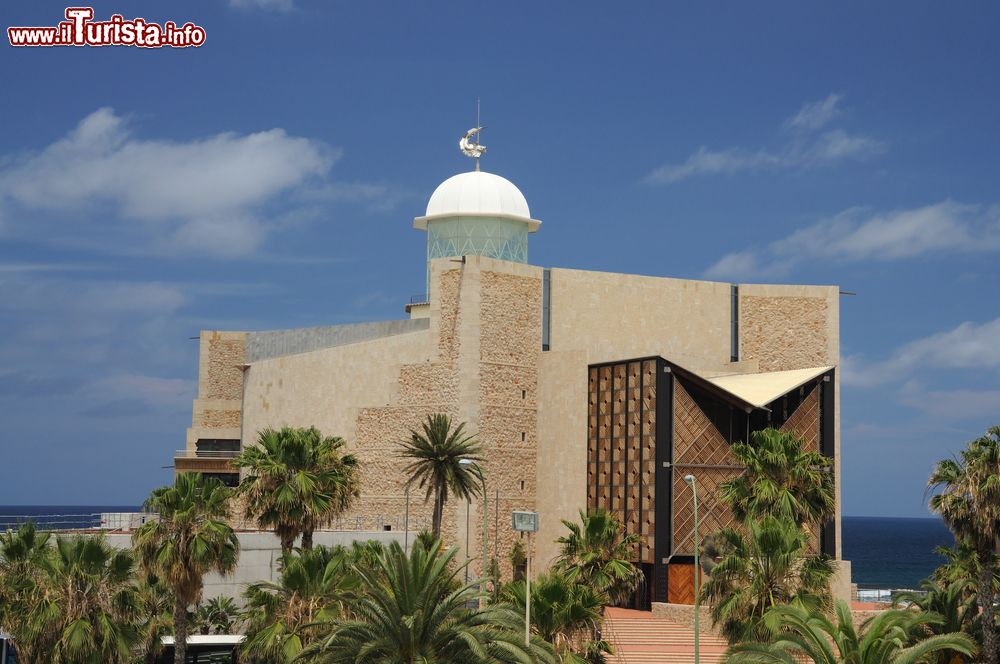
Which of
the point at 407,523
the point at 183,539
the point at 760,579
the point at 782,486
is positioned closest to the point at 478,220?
the point at 407,523

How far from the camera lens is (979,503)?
120 ft

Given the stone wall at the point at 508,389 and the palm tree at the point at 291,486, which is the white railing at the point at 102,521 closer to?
the palm tree at the point at 291,486

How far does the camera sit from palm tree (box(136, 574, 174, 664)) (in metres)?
39.7

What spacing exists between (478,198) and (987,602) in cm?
3533

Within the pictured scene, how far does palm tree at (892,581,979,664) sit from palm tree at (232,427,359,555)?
759 inches

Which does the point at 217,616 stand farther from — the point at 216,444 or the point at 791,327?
A: the point at 791,327

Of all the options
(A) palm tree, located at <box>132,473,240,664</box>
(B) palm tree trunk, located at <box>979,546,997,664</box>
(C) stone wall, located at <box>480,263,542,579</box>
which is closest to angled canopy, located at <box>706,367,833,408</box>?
(C) stone wall, located at <box>480,263,542,579</box>

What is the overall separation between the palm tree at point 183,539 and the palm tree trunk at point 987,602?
71.3 feet

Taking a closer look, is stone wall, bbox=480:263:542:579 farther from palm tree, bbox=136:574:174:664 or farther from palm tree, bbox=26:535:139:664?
palm tree, bbox=26:535:139:664

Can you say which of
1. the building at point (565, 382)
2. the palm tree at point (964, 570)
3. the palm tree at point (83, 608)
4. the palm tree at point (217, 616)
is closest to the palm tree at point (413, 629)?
the palm tree at point (83, 608)

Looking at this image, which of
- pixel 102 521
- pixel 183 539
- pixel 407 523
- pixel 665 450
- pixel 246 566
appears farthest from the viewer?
pixel 407 523

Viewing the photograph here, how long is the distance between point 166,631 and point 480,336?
21710 millimetres

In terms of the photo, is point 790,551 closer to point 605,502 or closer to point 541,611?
point 541,611

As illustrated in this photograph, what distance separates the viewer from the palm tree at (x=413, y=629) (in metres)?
27.0
